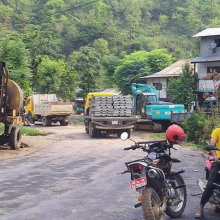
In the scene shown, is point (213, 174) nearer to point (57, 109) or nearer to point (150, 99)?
point (150, 99)

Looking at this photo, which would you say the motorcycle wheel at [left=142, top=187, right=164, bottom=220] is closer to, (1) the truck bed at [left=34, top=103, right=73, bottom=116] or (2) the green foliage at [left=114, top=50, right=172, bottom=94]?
(1) the truck bed at [left=34, top=103, right=73, bottom=116]

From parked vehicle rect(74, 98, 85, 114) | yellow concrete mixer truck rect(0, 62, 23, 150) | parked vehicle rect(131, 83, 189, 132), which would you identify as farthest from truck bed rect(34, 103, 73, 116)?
parked vehicle rect(74, 98, 85, 114)

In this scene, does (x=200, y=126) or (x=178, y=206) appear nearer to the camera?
(x=178, y=206)

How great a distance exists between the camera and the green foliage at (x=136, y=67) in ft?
169

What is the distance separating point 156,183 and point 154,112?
19349 millimetres

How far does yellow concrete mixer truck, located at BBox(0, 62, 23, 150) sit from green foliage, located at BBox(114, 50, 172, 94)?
112 feet

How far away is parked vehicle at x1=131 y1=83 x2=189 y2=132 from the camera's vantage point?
25062mm

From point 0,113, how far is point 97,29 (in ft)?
272

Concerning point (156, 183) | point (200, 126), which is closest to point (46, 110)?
point (200, 126)

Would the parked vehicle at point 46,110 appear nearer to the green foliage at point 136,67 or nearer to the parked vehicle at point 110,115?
the parked vehicle at point 110,115

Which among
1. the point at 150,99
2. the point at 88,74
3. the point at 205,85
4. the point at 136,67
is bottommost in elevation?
the point at 150,99

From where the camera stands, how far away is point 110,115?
74.6 feet

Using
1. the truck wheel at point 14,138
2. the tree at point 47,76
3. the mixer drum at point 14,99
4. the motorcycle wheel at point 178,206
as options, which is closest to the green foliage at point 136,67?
the tree at point 47,76

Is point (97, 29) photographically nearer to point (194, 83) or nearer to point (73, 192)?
point (194, 83)
